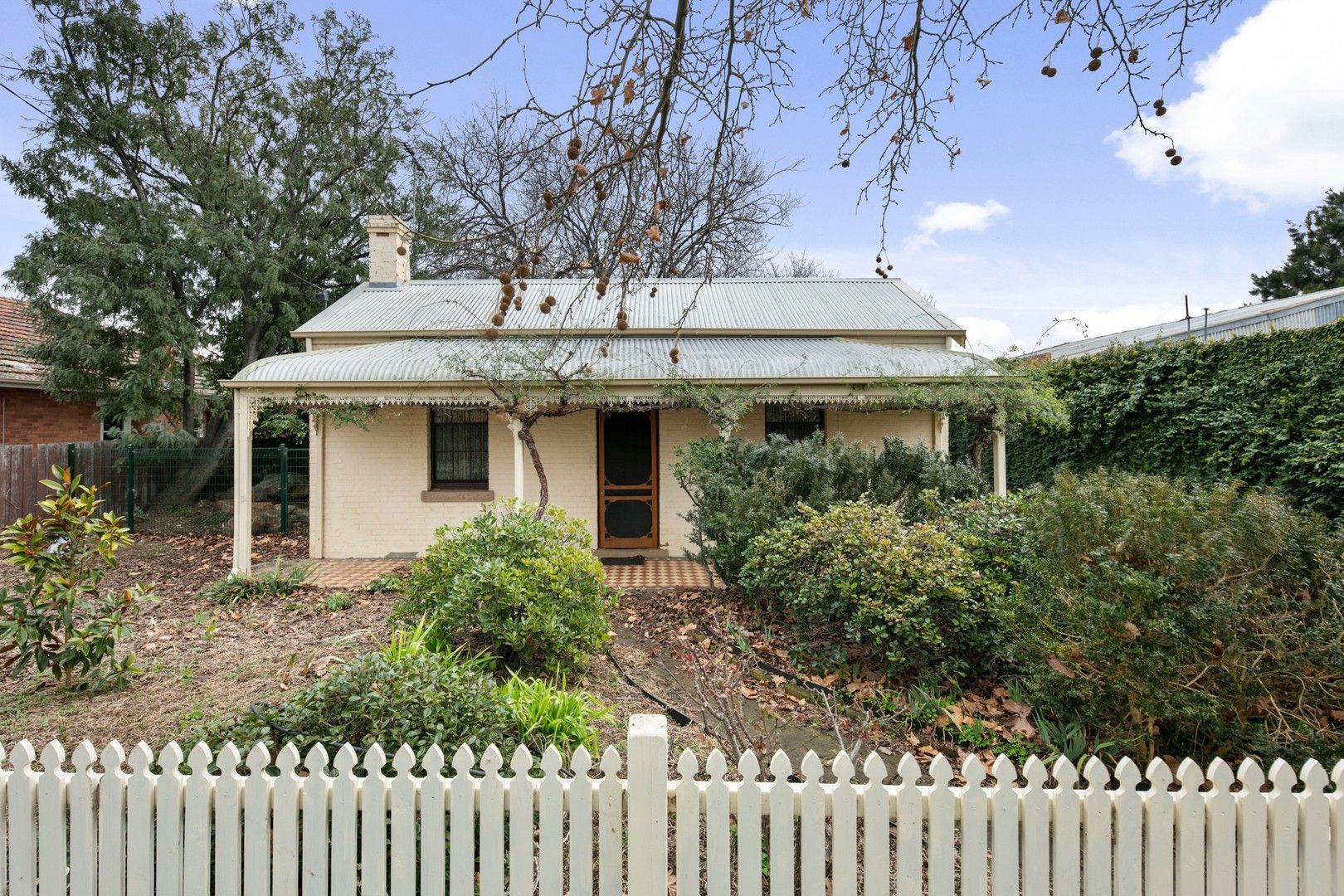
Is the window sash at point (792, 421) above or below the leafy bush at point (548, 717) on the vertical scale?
above

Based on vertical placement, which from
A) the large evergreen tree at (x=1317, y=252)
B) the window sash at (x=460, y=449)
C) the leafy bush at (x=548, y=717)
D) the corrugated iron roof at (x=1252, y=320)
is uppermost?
the large evergreen tree at (x=1317, y=252)

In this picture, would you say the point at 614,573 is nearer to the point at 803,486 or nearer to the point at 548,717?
the point at 803,486

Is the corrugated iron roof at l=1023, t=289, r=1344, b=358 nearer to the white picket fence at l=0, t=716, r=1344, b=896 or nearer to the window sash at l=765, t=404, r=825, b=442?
the window sash at l=765, t=404, r=825, b=442

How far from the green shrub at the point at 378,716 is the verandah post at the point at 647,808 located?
1132 millimetres

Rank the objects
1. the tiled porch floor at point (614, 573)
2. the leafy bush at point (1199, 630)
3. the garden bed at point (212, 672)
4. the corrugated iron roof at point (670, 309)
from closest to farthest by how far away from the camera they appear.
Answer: the leafy bush at point (1199, 630) → the garden bed at point (212, 672) → the tiled porch floor at point (614, 573) → the corrugated iron roof at point (670, 309)

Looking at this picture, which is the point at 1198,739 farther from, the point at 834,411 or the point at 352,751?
the point at 834,411

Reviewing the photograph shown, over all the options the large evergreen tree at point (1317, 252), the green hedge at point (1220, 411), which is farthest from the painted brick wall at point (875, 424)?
the large evergreen tree at point (1317, 252)

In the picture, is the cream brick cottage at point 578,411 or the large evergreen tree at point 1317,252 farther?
the large evergreen tree at point 1317,252

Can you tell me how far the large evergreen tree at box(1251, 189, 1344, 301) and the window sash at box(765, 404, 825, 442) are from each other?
27503 mm

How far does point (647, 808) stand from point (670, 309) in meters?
12.1

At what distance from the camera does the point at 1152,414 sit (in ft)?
34.2

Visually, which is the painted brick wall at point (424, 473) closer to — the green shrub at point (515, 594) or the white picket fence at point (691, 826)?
the green shrub at point (515, 594)

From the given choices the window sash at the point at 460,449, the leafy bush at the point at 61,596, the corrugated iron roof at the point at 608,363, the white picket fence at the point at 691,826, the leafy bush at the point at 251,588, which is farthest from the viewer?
the window sash at the point at 460,449

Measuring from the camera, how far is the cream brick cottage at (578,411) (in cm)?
1018
